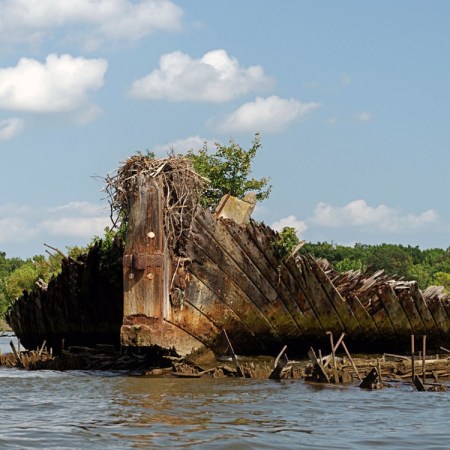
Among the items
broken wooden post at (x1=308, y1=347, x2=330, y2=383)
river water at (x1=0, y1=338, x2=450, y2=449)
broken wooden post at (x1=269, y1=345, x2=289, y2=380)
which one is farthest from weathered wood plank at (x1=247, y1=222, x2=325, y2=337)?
broken wooden post at (x1=308, y1=347, x2=330, y2=383)

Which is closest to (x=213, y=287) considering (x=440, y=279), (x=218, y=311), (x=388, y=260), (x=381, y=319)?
(x=218, y=311)

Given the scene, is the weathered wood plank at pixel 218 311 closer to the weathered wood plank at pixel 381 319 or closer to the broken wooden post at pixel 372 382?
the weathered wood plank at pixel 381 319

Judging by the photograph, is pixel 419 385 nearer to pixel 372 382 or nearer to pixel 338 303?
pixel 372 382

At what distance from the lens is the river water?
11227 mm

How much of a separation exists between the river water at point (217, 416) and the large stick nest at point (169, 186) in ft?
10.3

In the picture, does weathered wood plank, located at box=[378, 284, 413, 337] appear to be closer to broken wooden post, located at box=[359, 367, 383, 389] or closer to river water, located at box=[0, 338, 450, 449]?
river water, located at box=[0, 338, 450, 449]

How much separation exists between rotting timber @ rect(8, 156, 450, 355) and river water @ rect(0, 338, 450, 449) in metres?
1.36

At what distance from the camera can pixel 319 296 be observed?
20031 millimetres

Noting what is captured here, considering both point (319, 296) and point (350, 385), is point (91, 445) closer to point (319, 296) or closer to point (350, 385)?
point (350, 385)

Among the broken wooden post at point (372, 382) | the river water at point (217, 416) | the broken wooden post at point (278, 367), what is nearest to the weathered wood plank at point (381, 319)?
the broken wooden post at point (278, 367)

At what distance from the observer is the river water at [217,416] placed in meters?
11.2

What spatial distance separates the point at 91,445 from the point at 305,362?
9.72m

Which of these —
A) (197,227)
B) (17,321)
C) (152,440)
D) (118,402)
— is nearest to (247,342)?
(197,227)

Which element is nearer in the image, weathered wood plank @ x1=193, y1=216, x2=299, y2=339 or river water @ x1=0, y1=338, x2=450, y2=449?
river water @ x1=0, y1=338, x2=450, y2=449
